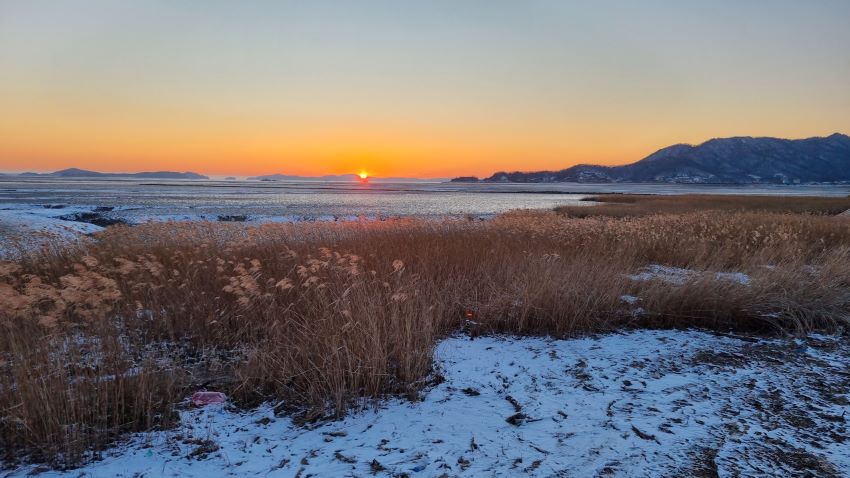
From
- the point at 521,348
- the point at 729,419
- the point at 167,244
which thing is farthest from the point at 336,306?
the point at 167,244

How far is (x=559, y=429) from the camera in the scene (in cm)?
326

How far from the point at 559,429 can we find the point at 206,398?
297 centimetres

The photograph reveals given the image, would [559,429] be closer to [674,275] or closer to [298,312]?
[298,312]

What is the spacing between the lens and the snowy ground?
2.81 meters

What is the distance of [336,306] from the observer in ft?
16.2

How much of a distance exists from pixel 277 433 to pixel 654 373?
11.7 feet

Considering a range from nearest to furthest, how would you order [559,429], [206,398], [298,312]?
[559,429] < [206,398] < [298,312]

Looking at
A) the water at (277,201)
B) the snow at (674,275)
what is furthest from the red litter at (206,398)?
the water at (277,201)

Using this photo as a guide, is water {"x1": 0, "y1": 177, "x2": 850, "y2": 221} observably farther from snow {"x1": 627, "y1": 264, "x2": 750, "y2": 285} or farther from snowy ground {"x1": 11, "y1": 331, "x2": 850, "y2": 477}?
snowy ground {"x1": 11, "y1": 331, "x2": 850, "y2": 477}

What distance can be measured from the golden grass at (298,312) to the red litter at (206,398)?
0.34 feet

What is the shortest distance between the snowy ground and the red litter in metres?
0.10

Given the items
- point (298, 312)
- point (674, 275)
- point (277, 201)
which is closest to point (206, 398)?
point (298, 312)

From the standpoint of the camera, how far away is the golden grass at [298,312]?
3500 millimetres

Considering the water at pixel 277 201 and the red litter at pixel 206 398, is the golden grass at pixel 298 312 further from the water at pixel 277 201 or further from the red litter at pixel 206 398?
the water at pixel 277 201
